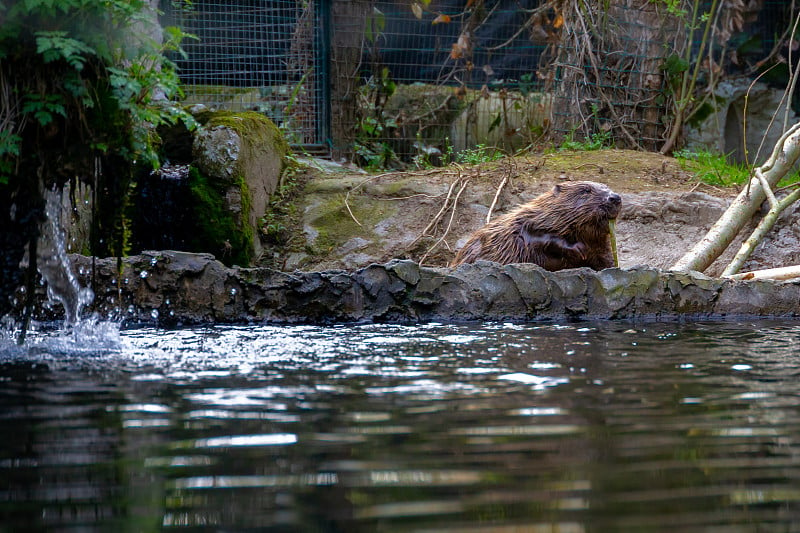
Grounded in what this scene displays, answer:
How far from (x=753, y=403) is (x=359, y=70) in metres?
9.11

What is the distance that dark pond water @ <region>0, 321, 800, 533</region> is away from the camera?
1767 mm

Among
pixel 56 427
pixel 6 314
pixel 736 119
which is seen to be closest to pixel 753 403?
pixel 56 427

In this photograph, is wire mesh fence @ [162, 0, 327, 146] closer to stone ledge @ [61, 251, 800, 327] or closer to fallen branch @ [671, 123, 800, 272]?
fallen branch @ [671, 123, 800, 272]

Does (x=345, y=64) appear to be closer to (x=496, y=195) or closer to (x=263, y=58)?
(x=263, y=58)

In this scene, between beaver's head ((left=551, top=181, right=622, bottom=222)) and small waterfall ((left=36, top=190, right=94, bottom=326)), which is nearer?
small waterfall ((left=36, top=190, right=94, bottom=326))

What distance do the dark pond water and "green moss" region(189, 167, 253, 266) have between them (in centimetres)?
411

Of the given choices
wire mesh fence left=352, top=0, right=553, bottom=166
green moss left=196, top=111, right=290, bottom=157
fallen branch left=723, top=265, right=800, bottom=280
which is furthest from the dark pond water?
wire mesh fence left=352, top=0, right=553, bottom=166

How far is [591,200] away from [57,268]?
413 cm

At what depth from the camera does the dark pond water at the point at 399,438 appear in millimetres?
1767

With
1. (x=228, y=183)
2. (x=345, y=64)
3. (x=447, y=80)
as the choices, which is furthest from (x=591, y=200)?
(x=447, y=80)

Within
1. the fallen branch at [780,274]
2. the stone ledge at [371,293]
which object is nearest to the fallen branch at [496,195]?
the fallen branch at [780,274]

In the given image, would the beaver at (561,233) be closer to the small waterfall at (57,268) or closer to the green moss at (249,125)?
the green moss at (249,125)

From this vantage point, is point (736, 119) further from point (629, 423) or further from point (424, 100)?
point (629, 423)

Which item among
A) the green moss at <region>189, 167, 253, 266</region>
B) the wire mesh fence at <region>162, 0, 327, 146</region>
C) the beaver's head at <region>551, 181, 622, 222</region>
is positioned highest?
the wire mesh fence at <region>162, 0, 327, 146</region>
